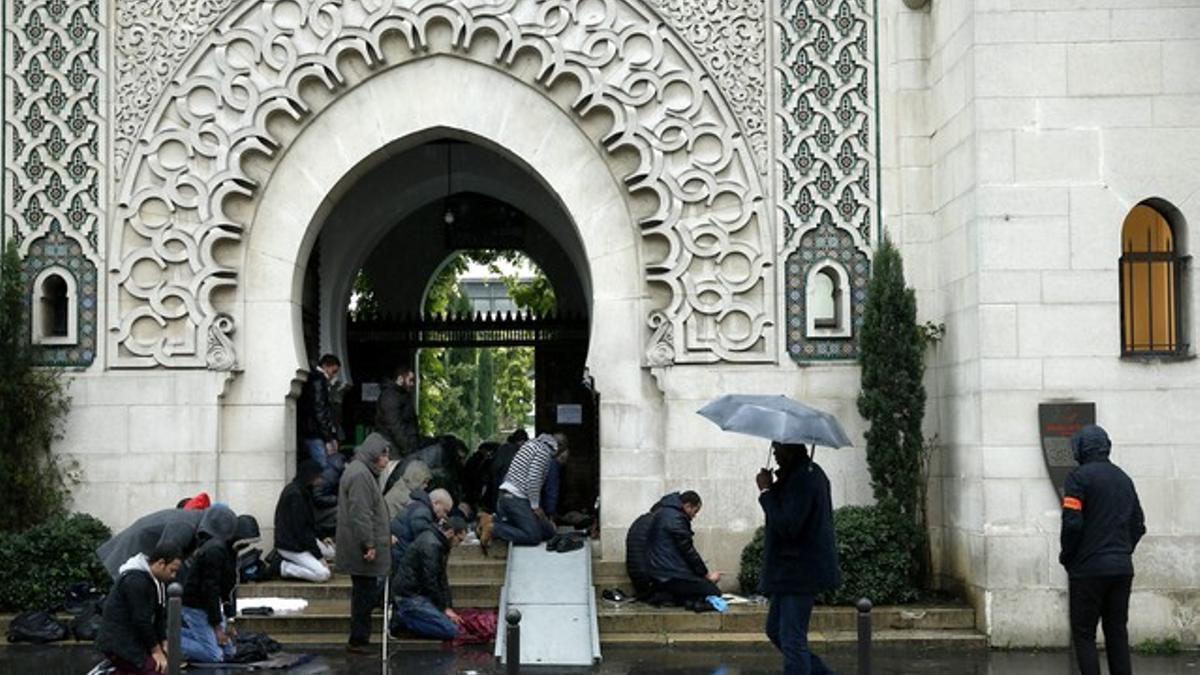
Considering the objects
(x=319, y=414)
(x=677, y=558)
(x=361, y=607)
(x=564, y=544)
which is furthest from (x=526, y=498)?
(x=361, y=607)

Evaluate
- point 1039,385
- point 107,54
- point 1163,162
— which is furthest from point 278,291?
point 1163,162

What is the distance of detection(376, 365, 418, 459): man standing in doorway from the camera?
707 inches

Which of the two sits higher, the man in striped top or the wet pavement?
the man in striped top

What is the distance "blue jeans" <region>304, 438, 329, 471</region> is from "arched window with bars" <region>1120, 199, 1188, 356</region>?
788cm

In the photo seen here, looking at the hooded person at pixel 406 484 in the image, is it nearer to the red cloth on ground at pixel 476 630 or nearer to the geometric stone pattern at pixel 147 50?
the red cloth on ground at pixel 476 630

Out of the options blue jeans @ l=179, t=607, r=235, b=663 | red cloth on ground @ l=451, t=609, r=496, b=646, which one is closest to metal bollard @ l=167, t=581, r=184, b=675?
blue jeans @ l=179, t=607, r=235, b=663

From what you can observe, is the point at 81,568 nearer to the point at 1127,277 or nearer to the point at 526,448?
the point at 526,448

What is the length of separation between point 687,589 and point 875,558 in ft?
5.81

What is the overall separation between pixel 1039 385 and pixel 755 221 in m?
3.31

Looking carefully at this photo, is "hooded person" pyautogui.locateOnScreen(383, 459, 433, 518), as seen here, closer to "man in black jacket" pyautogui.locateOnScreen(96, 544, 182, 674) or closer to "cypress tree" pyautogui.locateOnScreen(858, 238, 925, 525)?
"cypress tree" pyautogui.locateOnScreen(858, 238, 925, 525)

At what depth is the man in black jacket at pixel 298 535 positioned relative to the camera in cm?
1520

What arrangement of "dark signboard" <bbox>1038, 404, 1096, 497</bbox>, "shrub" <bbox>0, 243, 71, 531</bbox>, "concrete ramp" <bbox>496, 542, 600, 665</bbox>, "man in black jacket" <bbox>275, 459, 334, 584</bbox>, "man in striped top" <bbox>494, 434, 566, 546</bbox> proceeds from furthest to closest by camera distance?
"man in striped top" <bbox>494, 434, 566, 546</bbox> → "shrub" <bbox>0, 243, 71, 531</bbox> → "man in black jacket" <bbox>275, 459, 334, 584</bbox> → "dark signboard" <bbox>1038, 404, 1096, 497</bbox> → "concrete ramp" <bbox>496, 542, 600, 665</bbox>

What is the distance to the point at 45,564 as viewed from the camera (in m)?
15.0

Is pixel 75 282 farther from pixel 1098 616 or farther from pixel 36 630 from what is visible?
pixel 1098 616
